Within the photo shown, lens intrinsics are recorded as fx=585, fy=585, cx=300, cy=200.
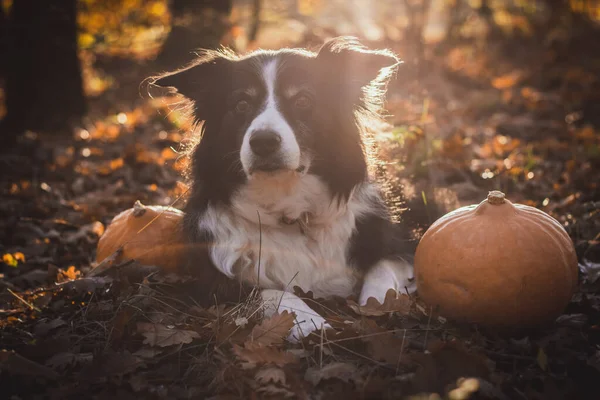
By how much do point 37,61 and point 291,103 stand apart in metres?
6.42

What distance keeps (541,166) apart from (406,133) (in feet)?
6.54

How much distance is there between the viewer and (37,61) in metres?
8.65

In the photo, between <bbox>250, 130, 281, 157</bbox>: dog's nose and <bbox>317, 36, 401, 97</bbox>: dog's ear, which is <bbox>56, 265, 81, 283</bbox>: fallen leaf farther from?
<bbox>317, 36, 401, 97</bbox>: dog's ear

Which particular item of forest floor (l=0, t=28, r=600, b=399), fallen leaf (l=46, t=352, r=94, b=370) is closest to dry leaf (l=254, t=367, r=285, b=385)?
forest floor (l=0, t=28, r=600, b=399)

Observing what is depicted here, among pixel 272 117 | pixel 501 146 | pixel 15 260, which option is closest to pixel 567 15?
pixel 501 146

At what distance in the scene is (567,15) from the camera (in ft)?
42.0

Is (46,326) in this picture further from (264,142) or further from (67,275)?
(264,142)

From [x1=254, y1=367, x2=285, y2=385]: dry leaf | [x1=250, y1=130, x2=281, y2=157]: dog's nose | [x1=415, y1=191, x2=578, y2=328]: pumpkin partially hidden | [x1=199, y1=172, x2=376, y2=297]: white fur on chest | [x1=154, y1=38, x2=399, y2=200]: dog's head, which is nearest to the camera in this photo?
[x1=254, y1=367, x2=285, y2=385]: dry leaf

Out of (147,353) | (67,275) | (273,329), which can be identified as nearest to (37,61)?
(67,275)

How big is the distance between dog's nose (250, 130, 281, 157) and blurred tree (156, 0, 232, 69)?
24.0 ft

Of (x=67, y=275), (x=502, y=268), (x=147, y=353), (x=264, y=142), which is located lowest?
(x=67, y=275)

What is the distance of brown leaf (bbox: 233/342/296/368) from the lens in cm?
269

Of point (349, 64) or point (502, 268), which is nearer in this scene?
point (502, 268)

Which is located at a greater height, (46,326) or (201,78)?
(201,78)
